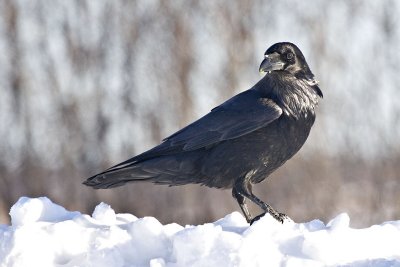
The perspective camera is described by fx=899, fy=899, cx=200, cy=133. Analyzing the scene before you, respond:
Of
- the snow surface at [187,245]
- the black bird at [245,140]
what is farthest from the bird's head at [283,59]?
the snow surface at [187,245]

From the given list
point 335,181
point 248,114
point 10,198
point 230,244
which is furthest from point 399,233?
point 10,198

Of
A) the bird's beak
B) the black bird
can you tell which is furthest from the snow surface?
the bird's beak

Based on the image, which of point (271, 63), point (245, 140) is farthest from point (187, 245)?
point (271, 63)

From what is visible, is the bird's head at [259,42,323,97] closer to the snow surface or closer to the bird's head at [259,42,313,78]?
the bird's head at [259,42,313,78]

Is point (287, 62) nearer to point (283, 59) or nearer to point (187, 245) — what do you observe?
point (283, 59)

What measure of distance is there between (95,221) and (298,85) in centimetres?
179

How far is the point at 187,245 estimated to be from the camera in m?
3.84

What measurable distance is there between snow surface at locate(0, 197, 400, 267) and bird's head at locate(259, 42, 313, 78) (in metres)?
1.52

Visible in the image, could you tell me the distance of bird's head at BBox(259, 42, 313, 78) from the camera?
5.56 metres

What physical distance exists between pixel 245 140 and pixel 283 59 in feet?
1.92

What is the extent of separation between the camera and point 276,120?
5426 millimetres

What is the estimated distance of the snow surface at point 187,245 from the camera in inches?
152

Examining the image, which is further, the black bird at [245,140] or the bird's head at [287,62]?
the bird's head at [287,62]

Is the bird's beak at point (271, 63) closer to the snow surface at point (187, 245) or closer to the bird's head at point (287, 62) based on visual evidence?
the bird's head at point (287, 62)
